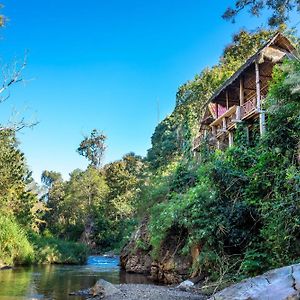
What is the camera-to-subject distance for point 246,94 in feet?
81.6

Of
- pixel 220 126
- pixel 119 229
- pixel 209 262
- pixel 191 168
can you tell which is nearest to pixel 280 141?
pixel 209 262

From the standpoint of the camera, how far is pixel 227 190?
1326 centimetres

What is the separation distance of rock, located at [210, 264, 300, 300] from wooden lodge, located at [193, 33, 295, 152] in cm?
1240

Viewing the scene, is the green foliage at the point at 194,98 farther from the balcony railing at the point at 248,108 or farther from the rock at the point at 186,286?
the rock at the point at 186,286

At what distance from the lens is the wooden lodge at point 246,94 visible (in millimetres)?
18828

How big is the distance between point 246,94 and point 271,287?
69.7 ft

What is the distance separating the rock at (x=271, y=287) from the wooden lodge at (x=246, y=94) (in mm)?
12398

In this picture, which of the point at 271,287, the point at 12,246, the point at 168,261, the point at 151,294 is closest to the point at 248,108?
the point at 168,261

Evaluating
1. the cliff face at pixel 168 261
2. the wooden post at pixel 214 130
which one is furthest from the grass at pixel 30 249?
the wooden post at pixel 214 130

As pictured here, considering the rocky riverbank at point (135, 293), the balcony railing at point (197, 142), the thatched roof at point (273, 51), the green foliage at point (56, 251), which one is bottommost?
the green foliage at point (56, 251)

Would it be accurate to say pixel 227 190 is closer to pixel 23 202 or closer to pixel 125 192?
pixel 23 202

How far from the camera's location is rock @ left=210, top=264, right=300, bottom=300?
466cm

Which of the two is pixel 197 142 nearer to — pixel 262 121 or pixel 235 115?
pixel 235 115

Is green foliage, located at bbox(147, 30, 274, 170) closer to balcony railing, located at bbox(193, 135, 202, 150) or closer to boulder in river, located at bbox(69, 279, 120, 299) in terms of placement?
balcony railing, located at bbox(193, 135, 202, 150)
